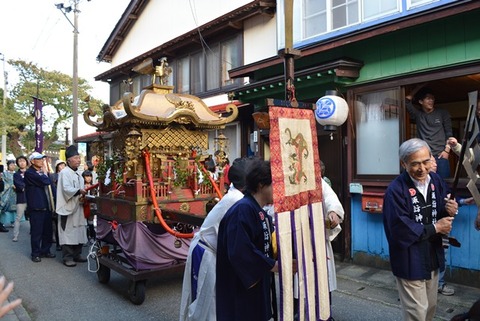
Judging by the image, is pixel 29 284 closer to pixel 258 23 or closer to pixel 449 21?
pixel 449 21

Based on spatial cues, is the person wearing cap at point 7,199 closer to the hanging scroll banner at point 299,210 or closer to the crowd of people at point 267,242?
the crowd of people at point 267,242

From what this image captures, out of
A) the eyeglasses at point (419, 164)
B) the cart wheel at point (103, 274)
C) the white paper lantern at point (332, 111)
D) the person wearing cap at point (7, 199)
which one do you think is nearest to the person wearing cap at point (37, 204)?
the cart wheel at point (103, 274)

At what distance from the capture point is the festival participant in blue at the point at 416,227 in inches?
123

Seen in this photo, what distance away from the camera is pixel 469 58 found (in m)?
5.59

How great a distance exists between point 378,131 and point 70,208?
5960 mm

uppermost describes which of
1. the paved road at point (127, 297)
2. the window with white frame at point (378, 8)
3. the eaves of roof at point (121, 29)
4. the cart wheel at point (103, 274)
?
the eaves of roof at point (121, 29)

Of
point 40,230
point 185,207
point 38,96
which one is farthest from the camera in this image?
point 38,96

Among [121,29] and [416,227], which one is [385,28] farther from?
[121,29]

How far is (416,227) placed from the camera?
10.2 ft

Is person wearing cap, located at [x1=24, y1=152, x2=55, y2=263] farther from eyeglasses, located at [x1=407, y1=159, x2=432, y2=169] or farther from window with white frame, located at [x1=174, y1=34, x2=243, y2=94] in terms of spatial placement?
eyeglasses, located at [x1=407, y1=159, x2=432, y2=169]

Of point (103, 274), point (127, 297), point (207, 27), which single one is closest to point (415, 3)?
point (127, 297)

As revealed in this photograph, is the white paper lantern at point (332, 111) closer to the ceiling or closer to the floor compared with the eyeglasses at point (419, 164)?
closer to the ceiling

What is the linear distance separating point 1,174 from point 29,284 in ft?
21.1

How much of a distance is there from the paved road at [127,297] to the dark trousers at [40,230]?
0.61m
